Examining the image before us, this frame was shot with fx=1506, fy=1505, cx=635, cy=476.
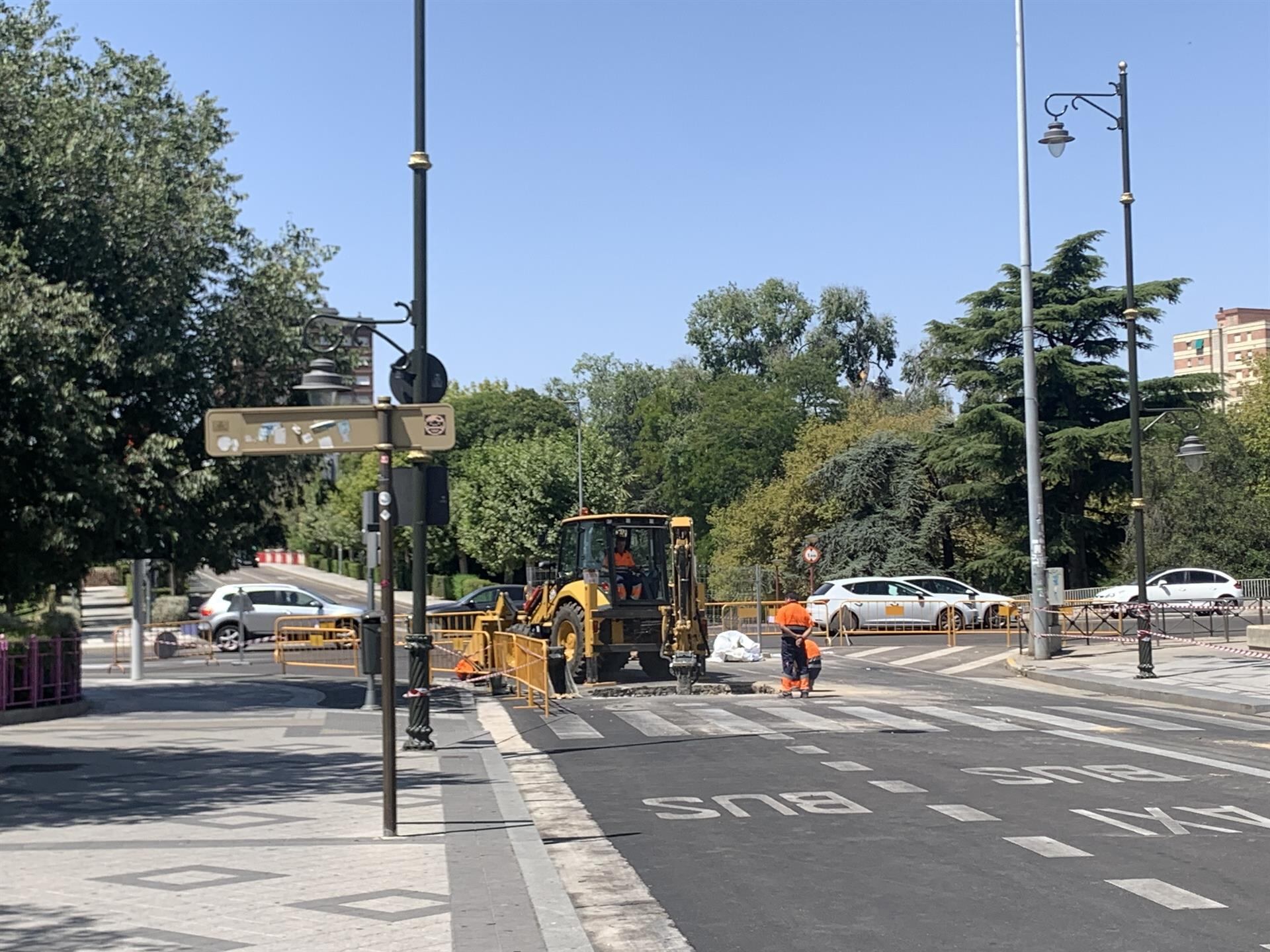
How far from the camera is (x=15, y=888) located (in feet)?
27.8

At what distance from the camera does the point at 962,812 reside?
1126 cm

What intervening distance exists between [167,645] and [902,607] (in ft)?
64.8

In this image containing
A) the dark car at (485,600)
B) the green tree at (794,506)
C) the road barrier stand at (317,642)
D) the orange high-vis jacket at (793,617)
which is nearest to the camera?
the orange high-vis jacket at (793,617)

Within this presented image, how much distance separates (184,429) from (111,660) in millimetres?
19454

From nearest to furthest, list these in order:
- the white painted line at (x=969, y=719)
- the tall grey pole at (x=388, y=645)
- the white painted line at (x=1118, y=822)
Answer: the tall grey pole at (x=388, y=645) → the white painted line at (x=1118, y=822) → the white painted line at (x=969, y=719)

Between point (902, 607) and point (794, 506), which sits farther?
point (794, 506)

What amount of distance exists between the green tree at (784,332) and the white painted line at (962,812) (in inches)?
3306

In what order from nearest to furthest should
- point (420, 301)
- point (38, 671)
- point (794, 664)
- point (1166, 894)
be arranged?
1. point (1166, 894)
2. point (420, 301)
3. point (38, 671)
4. point (794, 664)

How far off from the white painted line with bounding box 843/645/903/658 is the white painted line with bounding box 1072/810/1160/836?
2312 centimetres

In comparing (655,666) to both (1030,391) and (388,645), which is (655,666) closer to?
(1030,391)

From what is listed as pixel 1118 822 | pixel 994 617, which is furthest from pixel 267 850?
pixel 994 617

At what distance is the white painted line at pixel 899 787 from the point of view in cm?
1246

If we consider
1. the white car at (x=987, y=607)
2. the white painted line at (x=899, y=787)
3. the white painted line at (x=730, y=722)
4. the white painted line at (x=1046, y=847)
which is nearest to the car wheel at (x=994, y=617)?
the white car at (x=987, y=607)

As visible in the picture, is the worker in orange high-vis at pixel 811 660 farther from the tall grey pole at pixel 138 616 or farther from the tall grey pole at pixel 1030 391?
the tall grey pole at pixel 138 616
